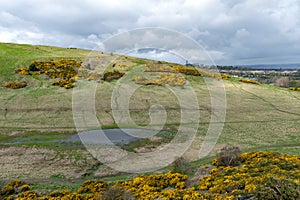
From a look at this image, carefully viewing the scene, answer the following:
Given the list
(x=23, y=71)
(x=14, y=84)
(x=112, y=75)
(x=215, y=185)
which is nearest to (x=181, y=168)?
(x=215, y=185)

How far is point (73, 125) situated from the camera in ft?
106

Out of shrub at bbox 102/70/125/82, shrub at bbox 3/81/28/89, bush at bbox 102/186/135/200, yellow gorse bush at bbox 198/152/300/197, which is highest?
shrub at bbox 102/70/125/82

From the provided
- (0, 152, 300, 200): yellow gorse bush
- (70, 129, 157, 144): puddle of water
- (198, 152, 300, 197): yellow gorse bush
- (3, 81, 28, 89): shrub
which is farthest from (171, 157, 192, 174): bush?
(3, 81, 28, 89): shrub

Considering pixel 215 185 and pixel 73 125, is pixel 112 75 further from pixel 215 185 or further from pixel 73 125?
pixel 215 185

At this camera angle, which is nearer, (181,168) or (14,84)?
(181,168)

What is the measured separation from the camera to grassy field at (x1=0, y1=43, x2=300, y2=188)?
2202 centimetres

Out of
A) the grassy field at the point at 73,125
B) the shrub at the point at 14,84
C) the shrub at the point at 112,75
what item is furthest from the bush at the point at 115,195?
the shrub at the point at 112,75

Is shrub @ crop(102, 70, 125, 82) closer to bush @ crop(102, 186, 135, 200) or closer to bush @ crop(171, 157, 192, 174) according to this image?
bush @ crop(171, 157, 192, 174)

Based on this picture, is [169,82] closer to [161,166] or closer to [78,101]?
[78,101]

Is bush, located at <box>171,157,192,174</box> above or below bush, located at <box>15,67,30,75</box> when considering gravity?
below

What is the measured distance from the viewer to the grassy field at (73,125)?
22.0 metres

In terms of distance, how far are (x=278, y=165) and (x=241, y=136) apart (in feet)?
40.3

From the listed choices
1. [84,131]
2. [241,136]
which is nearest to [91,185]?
[84,131]

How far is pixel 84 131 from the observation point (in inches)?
1198
